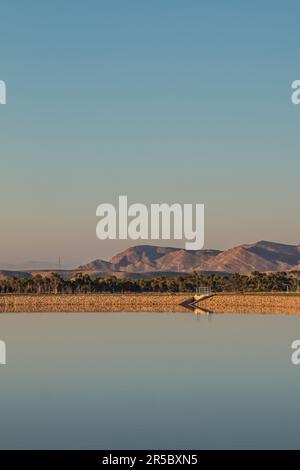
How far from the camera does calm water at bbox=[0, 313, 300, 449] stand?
88.0 feet

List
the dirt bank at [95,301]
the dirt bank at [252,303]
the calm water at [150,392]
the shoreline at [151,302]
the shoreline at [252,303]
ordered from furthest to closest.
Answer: the dirt bank at [95,301]
the shoreline at [151,302]
the shoreline at [252,303]
the dirt bank at [252,303]
the calm water at [150,392]

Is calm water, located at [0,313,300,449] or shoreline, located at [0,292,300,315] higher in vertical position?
shoreline, located at [0,292,300,315]

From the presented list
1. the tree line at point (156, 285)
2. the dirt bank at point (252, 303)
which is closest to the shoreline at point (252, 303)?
the dirt bank at point (252, 303)

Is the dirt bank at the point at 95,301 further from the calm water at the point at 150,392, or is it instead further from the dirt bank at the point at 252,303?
the calm water at the point at 150,392

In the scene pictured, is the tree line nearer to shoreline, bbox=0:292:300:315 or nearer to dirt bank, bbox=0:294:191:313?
dirt bank, bbox=0:294:191:313

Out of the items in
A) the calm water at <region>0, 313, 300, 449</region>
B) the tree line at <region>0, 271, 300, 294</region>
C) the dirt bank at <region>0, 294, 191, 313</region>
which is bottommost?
the calm water at <region>0, 313, 300, 449</region>

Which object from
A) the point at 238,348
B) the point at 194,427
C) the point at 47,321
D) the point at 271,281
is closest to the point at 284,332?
the point at 238,348

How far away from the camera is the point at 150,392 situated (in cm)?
3569

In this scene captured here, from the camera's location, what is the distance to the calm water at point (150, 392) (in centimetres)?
2681

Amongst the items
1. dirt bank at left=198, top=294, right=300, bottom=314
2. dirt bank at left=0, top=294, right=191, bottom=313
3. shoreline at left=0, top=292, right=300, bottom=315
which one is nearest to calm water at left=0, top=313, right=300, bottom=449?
dirt bank at left=198, top=294, right=300, bottom=314

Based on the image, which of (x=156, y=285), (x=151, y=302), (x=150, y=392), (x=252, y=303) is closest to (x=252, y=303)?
(x=252, y=303)

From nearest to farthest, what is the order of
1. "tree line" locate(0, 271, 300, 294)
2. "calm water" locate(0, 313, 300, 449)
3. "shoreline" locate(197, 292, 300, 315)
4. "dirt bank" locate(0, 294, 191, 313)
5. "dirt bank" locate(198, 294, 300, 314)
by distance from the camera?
"calm water" locate(0, 313, 300, 449), "dirt bank" locate(198, 294, 300, 314), "shoreline" locate(197, 292, 300, 315), "dirt bank" locate(0, 294, 191, 313), "tree line" locate(0, 271, 300, 294)

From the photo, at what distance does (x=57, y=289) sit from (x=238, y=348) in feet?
413
